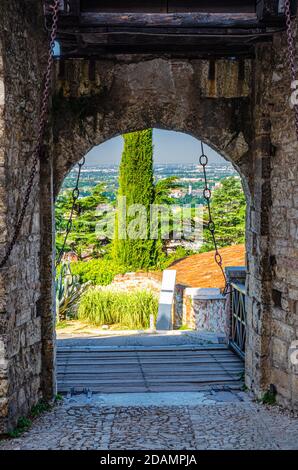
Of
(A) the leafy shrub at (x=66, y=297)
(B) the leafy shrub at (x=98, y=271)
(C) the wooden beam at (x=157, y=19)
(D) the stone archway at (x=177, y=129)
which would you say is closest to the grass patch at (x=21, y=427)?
(D) the stone archway at (x=177, y=129)

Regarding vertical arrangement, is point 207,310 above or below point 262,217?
below

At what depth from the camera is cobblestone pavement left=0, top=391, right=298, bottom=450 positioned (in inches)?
Answer: 173

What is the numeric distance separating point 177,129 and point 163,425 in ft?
8.47

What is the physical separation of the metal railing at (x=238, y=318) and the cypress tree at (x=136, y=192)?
11561 millimetres

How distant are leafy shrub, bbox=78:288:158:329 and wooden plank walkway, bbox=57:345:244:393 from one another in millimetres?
4782

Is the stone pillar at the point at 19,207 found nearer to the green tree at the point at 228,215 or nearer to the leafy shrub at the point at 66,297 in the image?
the leafy shrub at the point at 66,297

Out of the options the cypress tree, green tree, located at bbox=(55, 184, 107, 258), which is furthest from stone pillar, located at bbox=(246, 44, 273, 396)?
green tree, located at bbox=(55, 184, 107, 258)

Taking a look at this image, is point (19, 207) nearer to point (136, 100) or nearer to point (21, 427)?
point (136, 100)

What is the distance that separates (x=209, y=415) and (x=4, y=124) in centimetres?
281

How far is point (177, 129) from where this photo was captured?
5.64 m

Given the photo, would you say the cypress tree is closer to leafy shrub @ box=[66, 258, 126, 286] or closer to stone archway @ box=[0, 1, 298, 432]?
leafy shrub @ box=[66, 258, 126, 286]

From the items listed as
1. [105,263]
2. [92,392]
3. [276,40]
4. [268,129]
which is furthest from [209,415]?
[105,263]

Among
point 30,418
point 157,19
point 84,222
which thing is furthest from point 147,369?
point 84,222

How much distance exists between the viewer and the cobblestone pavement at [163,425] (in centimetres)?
438
